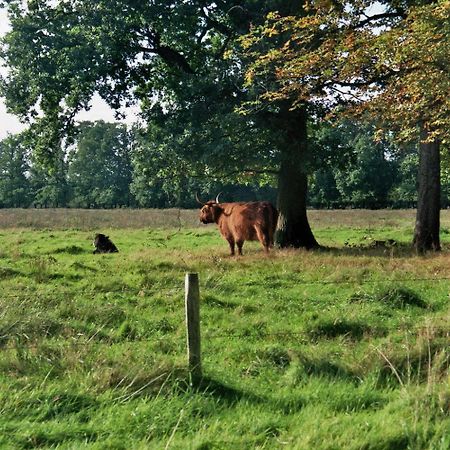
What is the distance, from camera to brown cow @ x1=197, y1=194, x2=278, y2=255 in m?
18.5

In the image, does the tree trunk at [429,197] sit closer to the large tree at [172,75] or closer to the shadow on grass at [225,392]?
the large tree at [172,75]

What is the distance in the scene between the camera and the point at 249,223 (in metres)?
18.9

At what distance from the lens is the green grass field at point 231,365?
4988 millimetres

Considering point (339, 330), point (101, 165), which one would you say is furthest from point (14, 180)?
point (339, 330)

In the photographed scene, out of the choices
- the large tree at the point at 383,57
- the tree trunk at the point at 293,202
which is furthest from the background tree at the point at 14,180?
the large tree at the point at 383,57

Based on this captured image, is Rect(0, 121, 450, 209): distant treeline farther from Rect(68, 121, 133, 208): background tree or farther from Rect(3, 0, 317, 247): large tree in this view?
Rect(3, 0, 317, 247): large tree

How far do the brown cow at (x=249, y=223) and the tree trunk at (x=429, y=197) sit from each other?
4.93 meters

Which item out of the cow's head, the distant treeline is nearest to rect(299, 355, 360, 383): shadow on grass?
the cow's head

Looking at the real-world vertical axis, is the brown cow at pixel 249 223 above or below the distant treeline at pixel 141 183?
below

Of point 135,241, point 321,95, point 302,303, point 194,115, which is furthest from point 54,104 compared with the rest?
point 302,303

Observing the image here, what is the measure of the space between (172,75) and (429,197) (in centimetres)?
1051

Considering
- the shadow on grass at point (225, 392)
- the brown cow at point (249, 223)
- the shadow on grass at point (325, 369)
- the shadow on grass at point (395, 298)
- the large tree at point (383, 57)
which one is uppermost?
the large tree at point (383, 57)

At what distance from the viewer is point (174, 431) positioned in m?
4.95

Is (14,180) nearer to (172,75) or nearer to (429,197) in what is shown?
(172,75)
